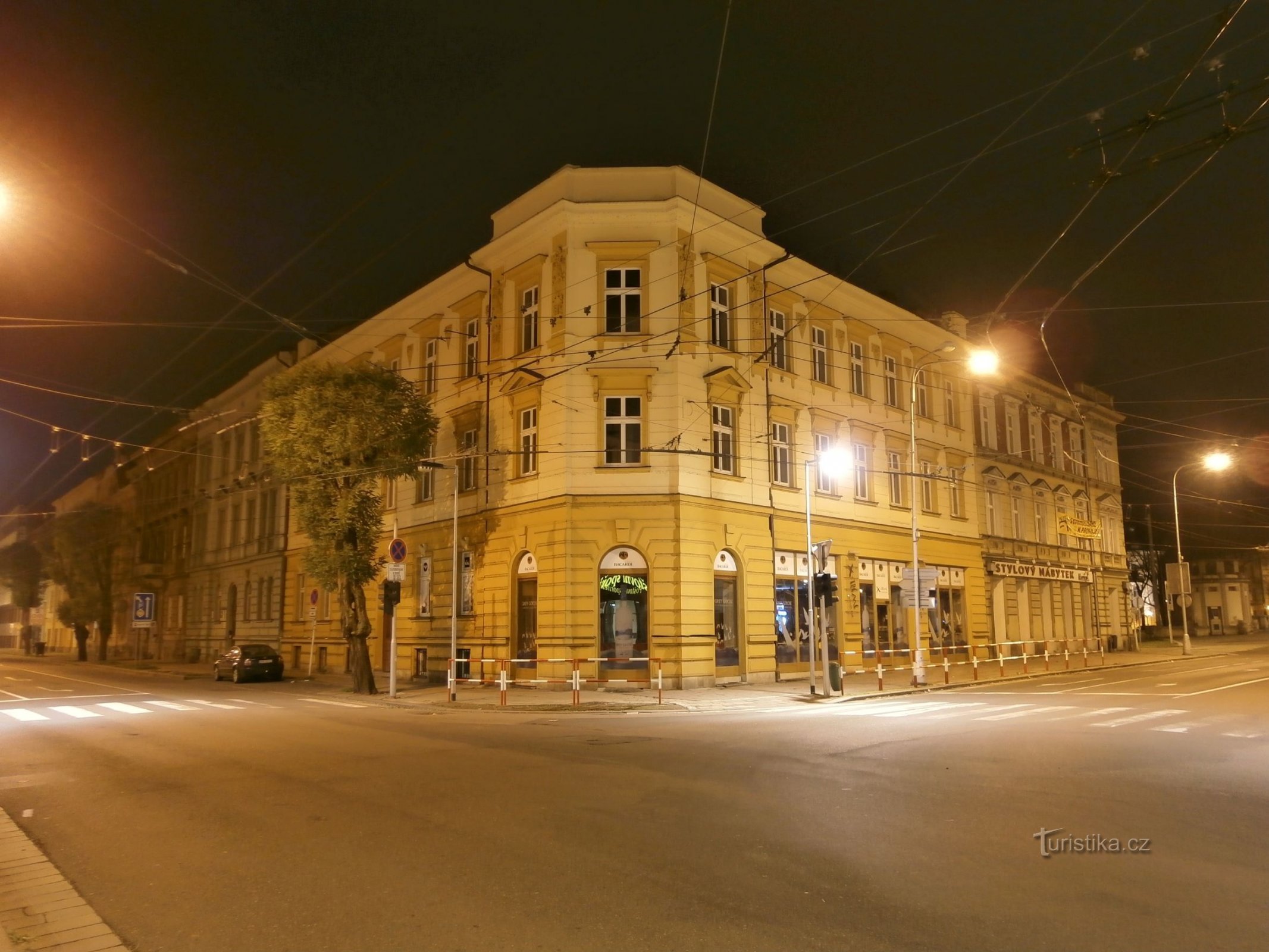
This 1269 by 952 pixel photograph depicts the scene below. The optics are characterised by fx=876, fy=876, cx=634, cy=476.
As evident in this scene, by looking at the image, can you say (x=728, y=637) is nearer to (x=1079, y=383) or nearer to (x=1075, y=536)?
(x=1075, y=536)

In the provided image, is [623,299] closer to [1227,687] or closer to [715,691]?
[715,691]

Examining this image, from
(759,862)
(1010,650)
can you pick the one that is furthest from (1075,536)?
(759,862)

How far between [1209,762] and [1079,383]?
1639 inches

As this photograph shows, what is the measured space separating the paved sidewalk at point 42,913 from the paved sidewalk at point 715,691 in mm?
13468

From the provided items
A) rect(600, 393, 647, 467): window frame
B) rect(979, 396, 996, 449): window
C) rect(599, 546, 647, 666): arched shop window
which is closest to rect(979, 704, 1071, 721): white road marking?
rect(599, 546, 647, 666): arched shop window

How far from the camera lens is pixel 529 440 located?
2603cm

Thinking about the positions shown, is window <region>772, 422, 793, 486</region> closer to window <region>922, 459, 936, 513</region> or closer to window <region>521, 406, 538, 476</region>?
window <region>521, 406, 538, 476</region>

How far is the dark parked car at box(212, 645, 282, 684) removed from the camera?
104ft

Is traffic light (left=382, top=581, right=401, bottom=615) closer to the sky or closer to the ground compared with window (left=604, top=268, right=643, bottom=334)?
closer to the ground

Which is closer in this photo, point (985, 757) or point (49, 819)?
point (49, 819)

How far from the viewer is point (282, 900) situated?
18.4ft

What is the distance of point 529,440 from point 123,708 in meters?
12.2

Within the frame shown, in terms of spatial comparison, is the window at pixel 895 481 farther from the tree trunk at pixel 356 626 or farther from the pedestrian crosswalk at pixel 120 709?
the pedestrian crosswalk at pixel 120 709

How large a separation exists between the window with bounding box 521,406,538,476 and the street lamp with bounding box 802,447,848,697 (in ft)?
25.6
